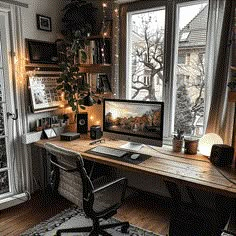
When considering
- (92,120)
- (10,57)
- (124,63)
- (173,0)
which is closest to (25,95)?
(10,57)

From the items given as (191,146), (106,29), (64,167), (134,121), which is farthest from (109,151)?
(106,29)

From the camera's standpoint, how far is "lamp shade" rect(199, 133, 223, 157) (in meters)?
1.94

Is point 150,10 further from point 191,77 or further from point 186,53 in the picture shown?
point 191,77

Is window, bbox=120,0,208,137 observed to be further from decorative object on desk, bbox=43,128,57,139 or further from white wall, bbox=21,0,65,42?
decorative object on desk, bbox=43,128,57,139

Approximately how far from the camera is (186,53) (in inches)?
91.0

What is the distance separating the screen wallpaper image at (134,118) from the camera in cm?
215

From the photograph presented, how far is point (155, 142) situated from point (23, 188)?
1.54m

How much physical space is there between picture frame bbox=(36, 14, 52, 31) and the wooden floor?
6.02 feet

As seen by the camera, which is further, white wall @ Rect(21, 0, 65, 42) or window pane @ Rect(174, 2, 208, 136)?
white wall @ Rect(21, 0, 65, 42)

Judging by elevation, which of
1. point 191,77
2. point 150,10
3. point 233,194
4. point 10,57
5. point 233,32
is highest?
point 150,10

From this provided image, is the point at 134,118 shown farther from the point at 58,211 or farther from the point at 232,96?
the point at 58,211

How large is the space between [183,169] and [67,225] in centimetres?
118

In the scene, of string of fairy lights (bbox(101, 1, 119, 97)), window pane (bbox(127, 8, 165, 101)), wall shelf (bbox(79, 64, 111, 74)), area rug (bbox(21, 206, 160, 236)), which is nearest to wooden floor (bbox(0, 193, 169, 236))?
area rug (bbox(21, 206, 160, 236))

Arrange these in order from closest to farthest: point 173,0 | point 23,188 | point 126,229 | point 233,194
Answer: point 233,194
point 126,229
point 173,0
point 23,188
